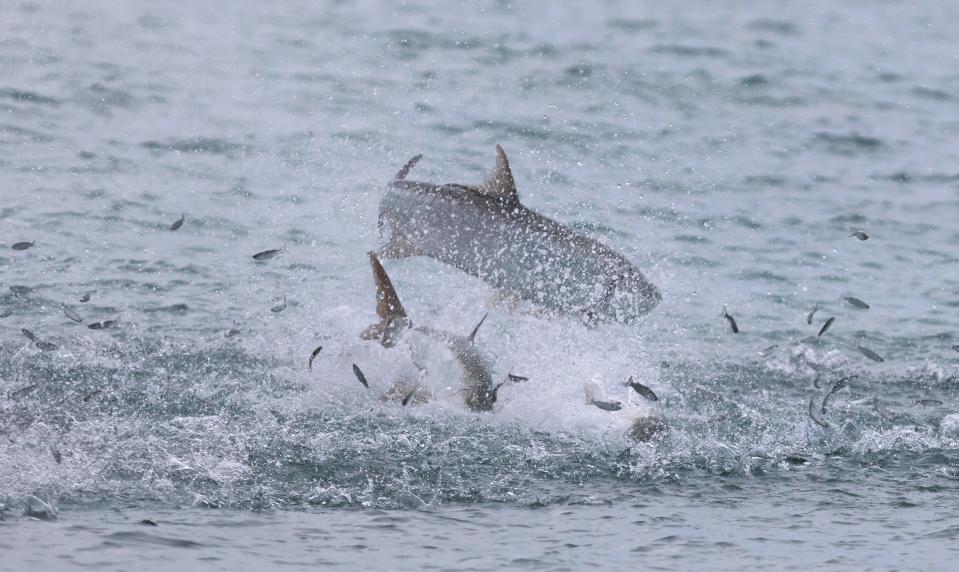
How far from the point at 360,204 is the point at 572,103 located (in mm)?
4716

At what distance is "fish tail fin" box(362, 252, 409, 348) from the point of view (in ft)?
26.2

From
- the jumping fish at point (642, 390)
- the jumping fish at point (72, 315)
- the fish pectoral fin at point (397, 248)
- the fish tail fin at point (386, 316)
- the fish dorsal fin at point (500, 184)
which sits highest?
the fish dorsal fin at point (500, 184)

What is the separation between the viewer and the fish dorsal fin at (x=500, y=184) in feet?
26.7

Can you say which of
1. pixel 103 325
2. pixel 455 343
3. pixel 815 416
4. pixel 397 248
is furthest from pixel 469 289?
pixel 815 416

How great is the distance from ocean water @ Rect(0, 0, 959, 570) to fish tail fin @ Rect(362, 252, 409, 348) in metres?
0.14

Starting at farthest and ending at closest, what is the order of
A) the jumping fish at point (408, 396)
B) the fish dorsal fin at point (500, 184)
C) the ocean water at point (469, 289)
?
the fish dorsal fin at point (500, 184), the jumping fish at point (408, 396), the ocean water at point (469, 289)

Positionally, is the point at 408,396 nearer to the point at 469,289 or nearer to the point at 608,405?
the point at 608,405

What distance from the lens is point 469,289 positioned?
36.6ft

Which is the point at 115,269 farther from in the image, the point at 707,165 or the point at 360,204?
the point at 707,165

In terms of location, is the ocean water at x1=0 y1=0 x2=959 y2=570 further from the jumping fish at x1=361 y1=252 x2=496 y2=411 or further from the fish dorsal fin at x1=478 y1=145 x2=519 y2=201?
the fish dorsal fin at x1=478 y1=145 x2=519 y2=201

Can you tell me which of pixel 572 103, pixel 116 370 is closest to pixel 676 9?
pixel 572 103

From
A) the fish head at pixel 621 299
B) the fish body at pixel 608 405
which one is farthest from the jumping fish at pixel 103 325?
the fish body at pixel 608 405

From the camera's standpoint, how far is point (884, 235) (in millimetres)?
14391

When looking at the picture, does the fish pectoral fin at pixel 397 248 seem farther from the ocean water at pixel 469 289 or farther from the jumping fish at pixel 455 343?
the ocean water at pixel 469 289
